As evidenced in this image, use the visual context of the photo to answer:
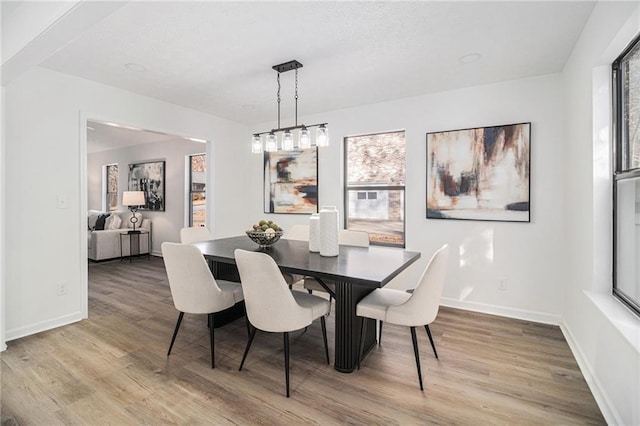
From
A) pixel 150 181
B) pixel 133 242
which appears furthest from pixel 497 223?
pixel 150 181

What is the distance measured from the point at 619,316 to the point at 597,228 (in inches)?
23.5

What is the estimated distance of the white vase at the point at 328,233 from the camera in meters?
2.46

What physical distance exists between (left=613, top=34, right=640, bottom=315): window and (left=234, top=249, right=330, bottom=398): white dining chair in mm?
1876

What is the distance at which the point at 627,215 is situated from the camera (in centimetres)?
189

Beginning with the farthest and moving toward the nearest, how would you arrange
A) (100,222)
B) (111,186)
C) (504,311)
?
(111,186) → (100,222) → (504,311)

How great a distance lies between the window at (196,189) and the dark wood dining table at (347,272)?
13.0ft

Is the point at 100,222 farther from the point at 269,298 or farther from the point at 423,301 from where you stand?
the point at 423,301

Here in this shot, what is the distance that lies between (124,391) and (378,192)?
3.24 metres

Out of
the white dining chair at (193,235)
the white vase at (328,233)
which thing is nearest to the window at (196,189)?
the white dining chair at (193,235)

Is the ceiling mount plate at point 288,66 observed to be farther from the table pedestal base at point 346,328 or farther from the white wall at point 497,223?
the table pedestal base at point 346,328

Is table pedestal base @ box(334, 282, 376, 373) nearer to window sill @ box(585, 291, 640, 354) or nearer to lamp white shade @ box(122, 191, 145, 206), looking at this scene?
window sill @ box(585, 291, 640, 354)

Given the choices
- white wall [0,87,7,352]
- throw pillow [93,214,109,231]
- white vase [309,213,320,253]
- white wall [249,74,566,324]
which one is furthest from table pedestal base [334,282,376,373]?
throw pillow [93,214,109,231]

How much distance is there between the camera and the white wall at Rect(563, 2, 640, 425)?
1.59m

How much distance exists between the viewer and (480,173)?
3.37 meters
